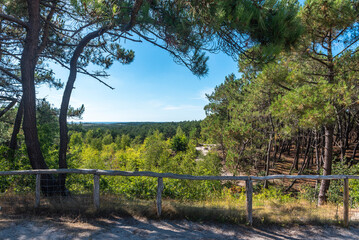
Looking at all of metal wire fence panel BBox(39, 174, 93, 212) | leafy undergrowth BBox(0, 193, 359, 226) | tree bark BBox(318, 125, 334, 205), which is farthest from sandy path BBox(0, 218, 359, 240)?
tree bark BBox(318, 125, 334, 205)

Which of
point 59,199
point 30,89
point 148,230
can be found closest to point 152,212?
point 148,230

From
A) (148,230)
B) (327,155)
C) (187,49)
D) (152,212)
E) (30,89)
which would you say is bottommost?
(148,230)

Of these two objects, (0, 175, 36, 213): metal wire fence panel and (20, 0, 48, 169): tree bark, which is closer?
(0, 175, 36, 213): metal wire fence panel

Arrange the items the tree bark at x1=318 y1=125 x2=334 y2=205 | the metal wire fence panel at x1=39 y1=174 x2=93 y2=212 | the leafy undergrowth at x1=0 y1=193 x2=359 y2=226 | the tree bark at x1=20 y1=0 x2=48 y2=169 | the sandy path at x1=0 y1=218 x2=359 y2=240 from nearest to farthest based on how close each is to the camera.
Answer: the sandy path at x1=0 y1=218 x2=359 y2=240
the leafy undergrowth at x1=0 y1=193 x2=359 y2=226
the metal wire fence panel at x1=39 y1=174 x2=93 y2=212
the tree bark at x1=20 y1=0 x2=48 y2=169
the tree bark at x1=318 y1=125 x2=334 y2=205

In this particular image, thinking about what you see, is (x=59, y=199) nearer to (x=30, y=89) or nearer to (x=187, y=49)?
(x=30, y=89)

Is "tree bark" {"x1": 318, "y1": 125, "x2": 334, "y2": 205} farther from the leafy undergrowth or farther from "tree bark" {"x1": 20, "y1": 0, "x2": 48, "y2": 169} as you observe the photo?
"tree bark" {"x1": 20, "y1": 0, "x2": 48, "y2": 169}

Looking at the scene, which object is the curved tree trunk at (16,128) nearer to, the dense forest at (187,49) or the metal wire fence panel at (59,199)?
the dense forest at (187,49)

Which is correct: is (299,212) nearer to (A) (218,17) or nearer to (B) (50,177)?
(A) (218,17)

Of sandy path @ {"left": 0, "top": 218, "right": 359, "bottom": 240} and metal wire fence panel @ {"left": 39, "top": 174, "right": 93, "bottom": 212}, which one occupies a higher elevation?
metal wire fence panel @ {"left": 39, "top": 174, "right": 93, "bottom": 212}

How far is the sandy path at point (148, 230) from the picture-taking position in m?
3.81

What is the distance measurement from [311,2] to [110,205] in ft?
30.5

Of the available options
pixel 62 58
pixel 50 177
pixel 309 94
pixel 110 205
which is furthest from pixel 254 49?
pixel 62 58

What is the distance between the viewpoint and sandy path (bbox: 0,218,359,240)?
12.5 ft

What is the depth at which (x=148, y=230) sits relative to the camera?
13.4 ft
